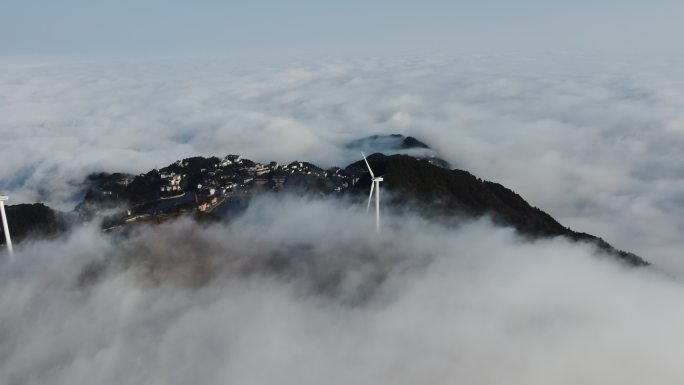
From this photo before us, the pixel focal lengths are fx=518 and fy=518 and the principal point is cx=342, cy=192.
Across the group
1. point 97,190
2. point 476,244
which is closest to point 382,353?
point 476,244

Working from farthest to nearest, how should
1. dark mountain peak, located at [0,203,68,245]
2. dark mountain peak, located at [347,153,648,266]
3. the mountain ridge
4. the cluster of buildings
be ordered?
→ dark mountain peak, located at [347,153,648,266] < the cluster of buildings < the mountain ridge < dark mountain peak, located at [0,203,68,245]

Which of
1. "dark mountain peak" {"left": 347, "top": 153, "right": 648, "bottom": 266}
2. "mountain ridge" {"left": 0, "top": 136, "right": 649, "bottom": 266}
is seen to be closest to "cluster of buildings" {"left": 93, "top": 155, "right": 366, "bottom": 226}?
"mountain ridge" {"left": 0, "top": 136, "right": 649, "bottom": 266}

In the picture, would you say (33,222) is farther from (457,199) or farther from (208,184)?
(457,199)

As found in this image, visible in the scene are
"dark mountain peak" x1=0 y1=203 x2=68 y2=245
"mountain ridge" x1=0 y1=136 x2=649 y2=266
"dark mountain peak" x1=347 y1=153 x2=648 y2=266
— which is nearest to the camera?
"dark mountain peak" x1=0 y1=203 x2=68 y2=245

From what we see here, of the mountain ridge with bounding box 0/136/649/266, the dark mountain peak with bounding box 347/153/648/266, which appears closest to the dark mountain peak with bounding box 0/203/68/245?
the mountain ridge with bounding box 0/136/649/266

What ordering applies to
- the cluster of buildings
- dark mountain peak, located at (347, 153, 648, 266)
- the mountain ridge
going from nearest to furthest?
the mountain ridge
the cluster of buildings
dark mountain peak, located at (347, 153, 648, 266)

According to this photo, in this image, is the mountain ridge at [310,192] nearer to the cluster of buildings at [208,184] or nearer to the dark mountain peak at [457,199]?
the dark mountain peak at [457,199]

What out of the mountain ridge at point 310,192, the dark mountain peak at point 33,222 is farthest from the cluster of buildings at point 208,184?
the dark mountain peak at point 33,222

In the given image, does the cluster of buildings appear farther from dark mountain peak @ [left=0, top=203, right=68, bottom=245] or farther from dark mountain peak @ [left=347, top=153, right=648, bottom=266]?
dark mountain peak @ [left=0, top=203, right=68, bottom=245]

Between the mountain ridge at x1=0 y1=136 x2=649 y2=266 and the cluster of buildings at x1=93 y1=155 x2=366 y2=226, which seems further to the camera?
the cluster of buildings at x1=93 y1=155 x2=366 y2=226

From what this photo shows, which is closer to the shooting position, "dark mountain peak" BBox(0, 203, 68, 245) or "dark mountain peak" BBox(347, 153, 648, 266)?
"dark mountain peak" BBox(0, 203, 68, 245)

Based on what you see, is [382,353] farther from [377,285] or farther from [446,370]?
[377,285]

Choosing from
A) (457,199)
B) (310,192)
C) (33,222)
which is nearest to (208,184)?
(310,192)
